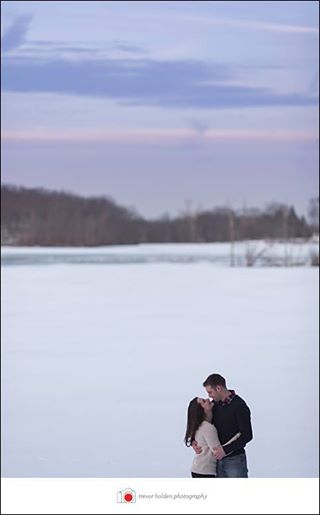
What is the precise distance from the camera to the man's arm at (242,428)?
173cm

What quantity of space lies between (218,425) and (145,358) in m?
2.70

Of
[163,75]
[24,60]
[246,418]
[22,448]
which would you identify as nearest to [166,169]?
[163,75]

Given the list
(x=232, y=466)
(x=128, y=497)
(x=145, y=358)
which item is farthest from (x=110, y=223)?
(x=232, y=466)

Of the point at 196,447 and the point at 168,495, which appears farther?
the point at 168,495

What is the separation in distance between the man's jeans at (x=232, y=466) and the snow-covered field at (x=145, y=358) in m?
0.74

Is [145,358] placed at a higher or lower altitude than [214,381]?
lower

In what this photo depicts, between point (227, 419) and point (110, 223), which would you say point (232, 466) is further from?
point (110, 223)

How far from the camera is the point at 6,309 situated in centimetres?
527

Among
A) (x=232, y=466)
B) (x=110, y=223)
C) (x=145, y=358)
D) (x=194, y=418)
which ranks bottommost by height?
(x=145, y=358)

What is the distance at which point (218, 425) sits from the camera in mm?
1762

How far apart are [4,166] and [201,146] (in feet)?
3.98

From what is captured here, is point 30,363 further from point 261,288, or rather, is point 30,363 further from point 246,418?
point 246,418

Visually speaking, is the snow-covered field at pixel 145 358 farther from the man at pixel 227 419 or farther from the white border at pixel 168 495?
the man at pixel 227 419

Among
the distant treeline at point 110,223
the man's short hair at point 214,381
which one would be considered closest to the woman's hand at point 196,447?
the man's short hair at point 214,381
